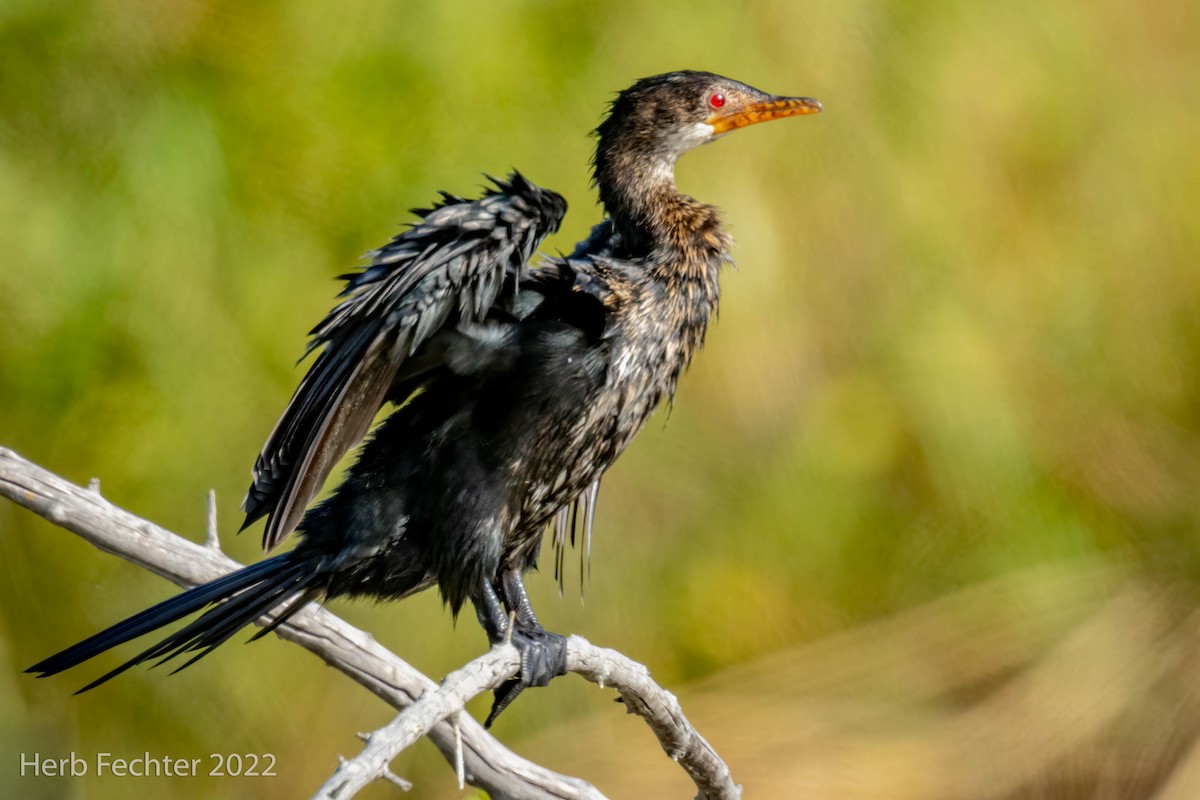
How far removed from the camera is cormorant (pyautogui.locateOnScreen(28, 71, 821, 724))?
2123 mm

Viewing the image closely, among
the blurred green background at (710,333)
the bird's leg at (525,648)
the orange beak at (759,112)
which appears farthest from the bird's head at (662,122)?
the blurred green background at (710,333)

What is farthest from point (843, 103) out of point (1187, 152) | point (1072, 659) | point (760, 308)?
point (1072, 659)

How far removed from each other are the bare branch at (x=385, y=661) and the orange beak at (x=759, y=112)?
1.01 meters

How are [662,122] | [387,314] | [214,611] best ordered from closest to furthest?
[387,314] → [214,611] → [662,122]

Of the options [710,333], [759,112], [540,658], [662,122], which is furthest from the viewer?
[710,333]

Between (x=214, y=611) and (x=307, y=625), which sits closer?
(x=214, y=611)

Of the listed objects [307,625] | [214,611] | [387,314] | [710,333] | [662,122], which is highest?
[710,333]

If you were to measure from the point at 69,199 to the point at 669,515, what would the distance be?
1996 millimetres

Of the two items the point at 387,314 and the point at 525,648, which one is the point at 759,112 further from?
the point at 525,648

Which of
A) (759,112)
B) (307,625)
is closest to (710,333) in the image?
(759,112)

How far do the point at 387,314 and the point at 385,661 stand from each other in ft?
2.23

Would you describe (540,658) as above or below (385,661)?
below

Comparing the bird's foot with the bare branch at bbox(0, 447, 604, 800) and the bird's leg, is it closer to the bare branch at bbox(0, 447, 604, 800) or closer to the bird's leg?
the bird's leg

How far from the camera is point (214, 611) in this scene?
2203mm
